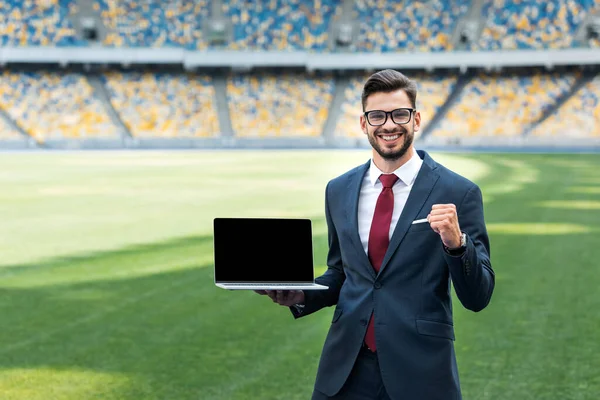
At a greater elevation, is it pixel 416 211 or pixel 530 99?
pixel 416 211

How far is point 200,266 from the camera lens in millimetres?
12266

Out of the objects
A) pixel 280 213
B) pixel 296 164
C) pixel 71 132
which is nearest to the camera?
pixel 280 213

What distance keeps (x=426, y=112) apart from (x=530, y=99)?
577 cm

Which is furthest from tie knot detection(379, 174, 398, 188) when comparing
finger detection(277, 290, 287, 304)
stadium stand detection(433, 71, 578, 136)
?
stadium stand detection(433, 71, 578, 136)

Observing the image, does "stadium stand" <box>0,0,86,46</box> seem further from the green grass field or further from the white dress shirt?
the white dress shirt

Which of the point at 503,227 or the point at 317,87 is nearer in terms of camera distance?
the point at 503,227

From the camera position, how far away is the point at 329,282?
3.92 meters

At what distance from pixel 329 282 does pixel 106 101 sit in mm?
49338

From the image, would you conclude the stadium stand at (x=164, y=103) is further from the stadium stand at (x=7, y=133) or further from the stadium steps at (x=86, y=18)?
the stadium stand at (x=7, y=133)

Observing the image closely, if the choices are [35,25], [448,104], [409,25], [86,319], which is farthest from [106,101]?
[86,319]

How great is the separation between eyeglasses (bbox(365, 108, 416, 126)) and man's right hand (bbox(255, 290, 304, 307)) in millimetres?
748

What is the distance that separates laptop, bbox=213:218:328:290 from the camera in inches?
140

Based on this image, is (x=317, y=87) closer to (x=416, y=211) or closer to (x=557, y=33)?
(x=557, y=33)

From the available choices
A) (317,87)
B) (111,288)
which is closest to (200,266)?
(111,288)
